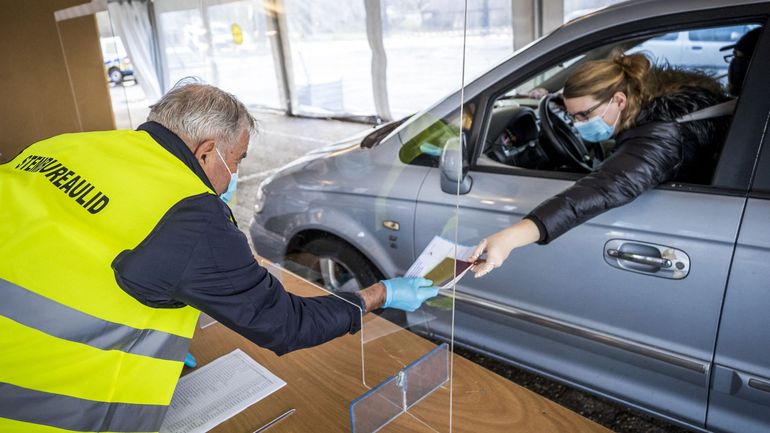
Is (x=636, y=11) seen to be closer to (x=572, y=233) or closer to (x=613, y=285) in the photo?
(x=572, y=233)

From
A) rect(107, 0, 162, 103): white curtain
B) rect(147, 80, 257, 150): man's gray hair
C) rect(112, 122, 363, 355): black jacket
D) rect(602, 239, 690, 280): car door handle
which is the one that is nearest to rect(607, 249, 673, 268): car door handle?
rect(602, 239, 690, 280): car door handle

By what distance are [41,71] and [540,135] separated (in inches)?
71.1

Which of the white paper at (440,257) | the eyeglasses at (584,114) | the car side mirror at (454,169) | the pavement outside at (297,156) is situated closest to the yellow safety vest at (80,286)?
the pavement outside at (297,156)

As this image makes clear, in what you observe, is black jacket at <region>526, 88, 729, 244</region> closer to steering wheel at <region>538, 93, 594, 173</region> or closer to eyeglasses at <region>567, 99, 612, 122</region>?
eyeglasses at <region>567, 99, 612, 122</region>

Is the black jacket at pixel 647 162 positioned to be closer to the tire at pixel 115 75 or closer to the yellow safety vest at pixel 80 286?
the yellow safety vest at pixel 80 286

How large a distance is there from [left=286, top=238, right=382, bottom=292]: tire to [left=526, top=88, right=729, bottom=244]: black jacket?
0.84 m

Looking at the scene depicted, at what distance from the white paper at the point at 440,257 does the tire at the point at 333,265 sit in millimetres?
399

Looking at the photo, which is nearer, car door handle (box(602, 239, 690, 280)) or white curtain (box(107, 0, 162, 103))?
car door handle (box(602, 239, 690, 280))

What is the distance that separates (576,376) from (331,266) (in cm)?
102

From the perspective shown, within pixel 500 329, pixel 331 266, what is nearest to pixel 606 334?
pixel 500 329

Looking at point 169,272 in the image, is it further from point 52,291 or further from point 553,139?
point 553,139

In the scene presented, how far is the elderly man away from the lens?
0.93m

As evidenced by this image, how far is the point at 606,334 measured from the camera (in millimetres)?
1764

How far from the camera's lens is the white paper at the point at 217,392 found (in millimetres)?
1194
